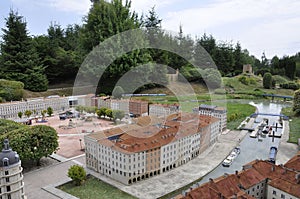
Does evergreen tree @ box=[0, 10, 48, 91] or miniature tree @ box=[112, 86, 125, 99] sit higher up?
evergreen tree @ box=[0, 10, 48, 91]

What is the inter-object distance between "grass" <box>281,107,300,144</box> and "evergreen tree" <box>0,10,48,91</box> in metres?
42.9

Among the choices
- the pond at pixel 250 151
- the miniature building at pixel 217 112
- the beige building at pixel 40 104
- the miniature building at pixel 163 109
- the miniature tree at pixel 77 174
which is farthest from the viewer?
the beige building at pixel 40 104

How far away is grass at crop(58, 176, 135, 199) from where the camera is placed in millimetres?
19219

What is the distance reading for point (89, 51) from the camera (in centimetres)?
5219

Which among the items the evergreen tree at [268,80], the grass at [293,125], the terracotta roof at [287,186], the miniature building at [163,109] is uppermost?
the evergreen tree at [268,80]

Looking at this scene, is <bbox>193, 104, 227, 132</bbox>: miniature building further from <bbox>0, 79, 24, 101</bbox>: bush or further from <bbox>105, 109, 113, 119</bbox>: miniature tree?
<bbox>0, 79, 24, 101</bbox>: bush

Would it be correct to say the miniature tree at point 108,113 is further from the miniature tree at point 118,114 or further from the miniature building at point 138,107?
the miniature building at point 138,107

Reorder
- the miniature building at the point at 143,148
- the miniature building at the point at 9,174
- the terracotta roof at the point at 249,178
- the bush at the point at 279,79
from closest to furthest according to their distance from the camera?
the miniature building at the point at 9,174
the terracotta roof at the point at 249,178
the miniature building at the point at 143,148
the bush at the point at 279,79

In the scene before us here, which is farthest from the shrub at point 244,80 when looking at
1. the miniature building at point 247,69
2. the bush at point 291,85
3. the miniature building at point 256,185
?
the miniature building at point 256,185

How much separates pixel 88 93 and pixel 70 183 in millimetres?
30667

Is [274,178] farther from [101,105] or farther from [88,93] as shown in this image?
[88,93]

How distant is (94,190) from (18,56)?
36921mm

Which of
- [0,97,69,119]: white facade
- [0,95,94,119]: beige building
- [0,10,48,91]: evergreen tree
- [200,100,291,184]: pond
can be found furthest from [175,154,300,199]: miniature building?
[0,10,48,91]: evergreen tree

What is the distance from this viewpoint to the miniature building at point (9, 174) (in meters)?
15.4
